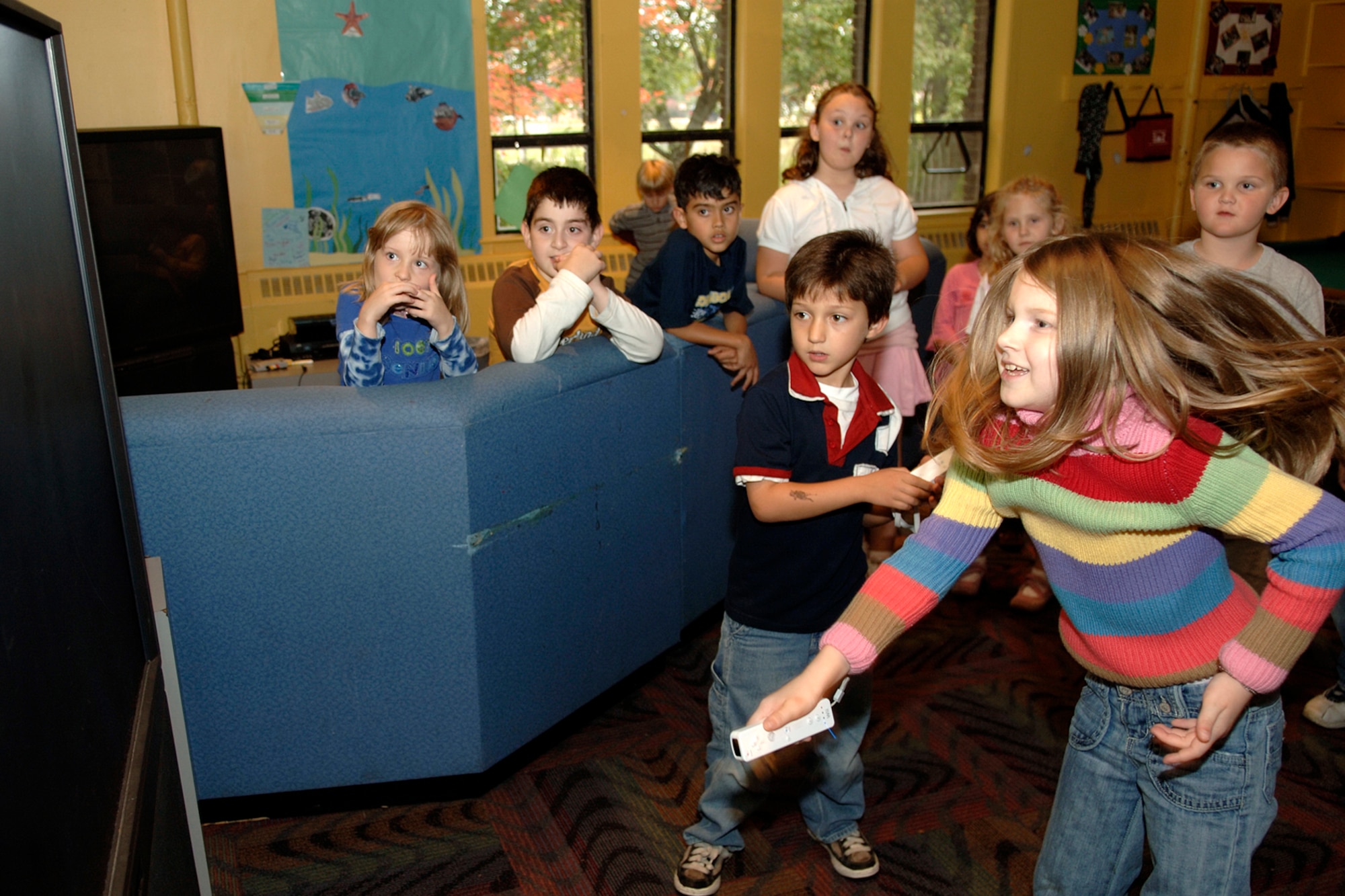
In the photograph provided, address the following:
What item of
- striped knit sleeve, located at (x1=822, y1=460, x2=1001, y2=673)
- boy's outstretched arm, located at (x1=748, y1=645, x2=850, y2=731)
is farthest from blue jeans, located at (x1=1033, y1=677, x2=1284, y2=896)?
boy's outstretched arm, located at (x1=748, y1=645, x2=850, y2=731)

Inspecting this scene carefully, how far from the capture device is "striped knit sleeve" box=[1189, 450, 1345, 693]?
1.24 metres

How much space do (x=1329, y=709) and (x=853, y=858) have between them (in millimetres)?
1358

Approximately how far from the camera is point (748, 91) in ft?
20.5

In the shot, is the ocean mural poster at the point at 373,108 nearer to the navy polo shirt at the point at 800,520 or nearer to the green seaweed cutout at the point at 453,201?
the green seaweed cutout at the point at 453,201

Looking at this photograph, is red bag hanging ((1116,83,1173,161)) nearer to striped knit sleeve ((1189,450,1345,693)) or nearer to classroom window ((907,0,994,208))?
classroom window ((907,0,994,208))

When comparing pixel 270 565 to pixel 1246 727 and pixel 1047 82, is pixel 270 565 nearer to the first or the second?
pixel 1246 727

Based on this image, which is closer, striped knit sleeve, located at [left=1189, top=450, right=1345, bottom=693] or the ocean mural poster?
striped knit sleeve, located at [left=1189, top=450, right=1345, bottom=693]

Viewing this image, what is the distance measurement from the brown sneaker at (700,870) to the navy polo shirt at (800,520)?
49cm

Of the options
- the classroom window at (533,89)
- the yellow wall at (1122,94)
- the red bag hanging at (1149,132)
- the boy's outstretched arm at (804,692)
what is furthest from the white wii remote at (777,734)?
the red bag hanging at (1149,132)

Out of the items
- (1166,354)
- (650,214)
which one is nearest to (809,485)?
(1166,354)

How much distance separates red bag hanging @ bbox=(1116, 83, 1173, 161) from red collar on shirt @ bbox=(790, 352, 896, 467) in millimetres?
6561

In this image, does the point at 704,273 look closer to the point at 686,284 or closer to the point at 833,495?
the point at 686,284

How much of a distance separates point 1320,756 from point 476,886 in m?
1.95

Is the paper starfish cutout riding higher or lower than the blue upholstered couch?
higher
